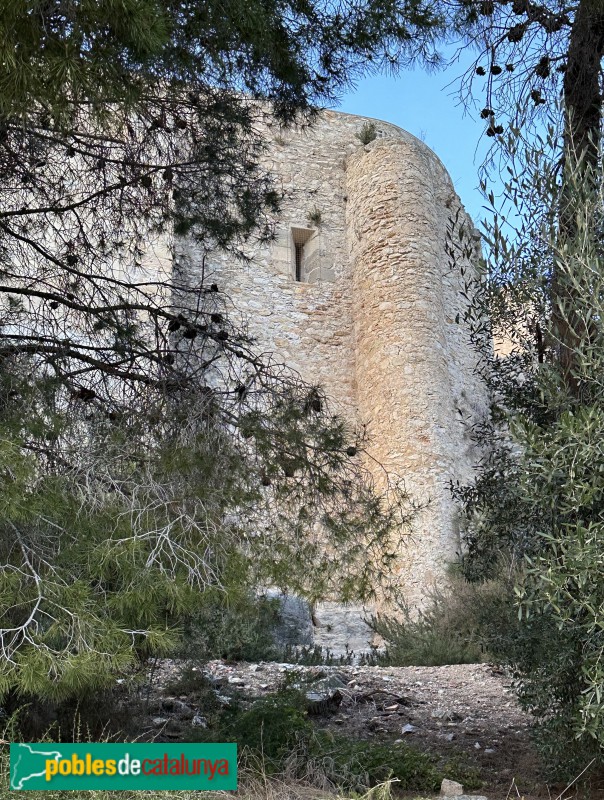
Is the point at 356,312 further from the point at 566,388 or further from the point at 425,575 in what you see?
the point at 566,388

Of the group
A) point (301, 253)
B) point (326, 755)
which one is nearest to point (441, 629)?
point (326, 755)

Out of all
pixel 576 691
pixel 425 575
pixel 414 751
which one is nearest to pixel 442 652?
pixel 425 575

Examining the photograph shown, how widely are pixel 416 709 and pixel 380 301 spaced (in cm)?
686

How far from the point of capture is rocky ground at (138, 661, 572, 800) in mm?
4629

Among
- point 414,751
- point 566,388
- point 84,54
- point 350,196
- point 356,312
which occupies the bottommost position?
point 414,751

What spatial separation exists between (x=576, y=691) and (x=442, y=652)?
454 centimetres

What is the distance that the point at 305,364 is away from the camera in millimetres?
12094

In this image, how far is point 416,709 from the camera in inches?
232

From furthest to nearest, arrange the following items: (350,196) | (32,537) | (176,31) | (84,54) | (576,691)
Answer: (350,196) → (576,691) → (176,31) → (32,537) → (84,54)

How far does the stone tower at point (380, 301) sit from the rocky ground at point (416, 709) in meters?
3.69

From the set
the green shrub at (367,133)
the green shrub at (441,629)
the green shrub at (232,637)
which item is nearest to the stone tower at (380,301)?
the green shrub at (367,133)

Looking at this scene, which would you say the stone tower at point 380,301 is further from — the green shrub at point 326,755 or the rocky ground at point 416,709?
the green shrub at point 326,755

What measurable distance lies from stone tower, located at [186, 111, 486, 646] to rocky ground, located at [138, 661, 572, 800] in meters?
3.69

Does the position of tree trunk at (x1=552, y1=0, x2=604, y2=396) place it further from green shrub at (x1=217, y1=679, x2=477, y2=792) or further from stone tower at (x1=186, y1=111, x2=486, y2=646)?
stone tower at (x1=186, y1=111, x2=486, y2=646)
